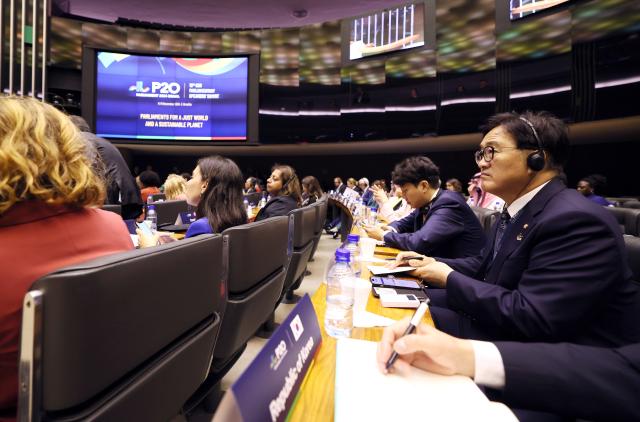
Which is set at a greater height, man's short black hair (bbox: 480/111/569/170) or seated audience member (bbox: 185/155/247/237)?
man's short black hair (bbox: 480/111/569/170)

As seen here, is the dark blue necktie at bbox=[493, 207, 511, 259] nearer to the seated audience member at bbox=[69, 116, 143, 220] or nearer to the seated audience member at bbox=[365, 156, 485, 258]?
the seated audience member at bbox=[365, 156, 485, 258]

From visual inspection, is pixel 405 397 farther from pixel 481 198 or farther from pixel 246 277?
pixel 481 198

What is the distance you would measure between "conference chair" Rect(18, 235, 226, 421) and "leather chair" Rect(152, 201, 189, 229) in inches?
95.5

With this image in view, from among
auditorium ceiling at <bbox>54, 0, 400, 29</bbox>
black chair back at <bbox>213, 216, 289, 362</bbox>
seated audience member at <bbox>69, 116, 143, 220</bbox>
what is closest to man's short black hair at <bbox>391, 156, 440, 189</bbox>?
black chair back at <bbox>213, 216, 289, 362</bbox>

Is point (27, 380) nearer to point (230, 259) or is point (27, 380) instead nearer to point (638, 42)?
point (230, 259)

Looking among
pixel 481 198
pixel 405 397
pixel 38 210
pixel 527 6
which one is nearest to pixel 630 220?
pixel 481 198

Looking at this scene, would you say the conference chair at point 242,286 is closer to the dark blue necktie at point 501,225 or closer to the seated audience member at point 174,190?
the dark blue necktie at point 501,225

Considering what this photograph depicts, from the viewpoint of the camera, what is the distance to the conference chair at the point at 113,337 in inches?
22.9

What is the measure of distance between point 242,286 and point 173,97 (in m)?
7.35

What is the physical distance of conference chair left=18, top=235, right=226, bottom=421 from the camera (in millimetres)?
583

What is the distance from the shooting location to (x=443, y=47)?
7.64 meters

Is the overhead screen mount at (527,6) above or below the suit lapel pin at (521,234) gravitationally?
above

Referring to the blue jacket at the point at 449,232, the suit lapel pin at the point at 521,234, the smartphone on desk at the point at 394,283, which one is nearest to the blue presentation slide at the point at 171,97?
the blue jacket at the point at 449,232

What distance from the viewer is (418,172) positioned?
2566 millimetres
